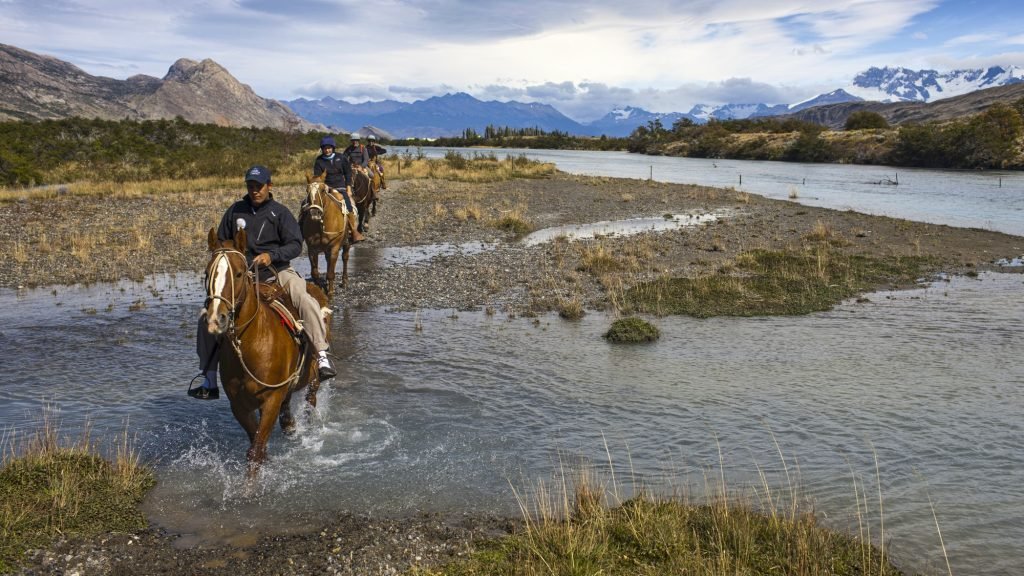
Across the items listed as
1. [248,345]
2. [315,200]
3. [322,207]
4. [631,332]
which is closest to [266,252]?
A: [248,345]

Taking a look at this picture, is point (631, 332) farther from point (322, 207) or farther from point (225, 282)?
point (225, 282)

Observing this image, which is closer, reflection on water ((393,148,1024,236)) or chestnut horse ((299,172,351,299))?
chestnut horse ((299,172,351,299))

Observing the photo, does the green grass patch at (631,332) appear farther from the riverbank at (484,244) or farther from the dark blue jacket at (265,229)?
the dark blue jacket at (265,229)

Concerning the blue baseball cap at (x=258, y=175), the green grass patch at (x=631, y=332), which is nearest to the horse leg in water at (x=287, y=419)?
the blue baseball cap at (x=258, y=175)

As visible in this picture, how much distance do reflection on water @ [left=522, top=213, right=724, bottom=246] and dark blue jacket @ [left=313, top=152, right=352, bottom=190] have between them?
812 cm

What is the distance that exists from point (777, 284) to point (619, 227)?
36.3 ft

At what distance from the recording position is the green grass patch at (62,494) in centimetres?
569

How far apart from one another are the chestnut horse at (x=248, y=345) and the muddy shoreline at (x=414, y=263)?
53.3 inches

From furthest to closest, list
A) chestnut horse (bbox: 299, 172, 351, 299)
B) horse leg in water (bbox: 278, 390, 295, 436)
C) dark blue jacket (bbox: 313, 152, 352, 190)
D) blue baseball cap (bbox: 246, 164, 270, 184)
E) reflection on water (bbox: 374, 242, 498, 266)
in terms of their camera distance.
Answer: reflection on water (bbox: 374, 242, 498, 266), dark blue jacket (bbox: 313, 152, 352, 190), chestnut horse (bbox: 299, 172, 351, 299), horse leg in water (bbox: 278, 390, 295, 436), blue baseball cap (bbox: 246, 164, 270, 184)

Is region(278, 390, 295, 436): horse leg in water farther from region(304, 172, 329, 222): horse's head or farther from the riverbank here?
region(304, 172, 329, 222): horse's head

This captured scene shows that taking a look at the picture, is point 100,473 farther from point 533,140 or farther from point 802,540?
point 533,140

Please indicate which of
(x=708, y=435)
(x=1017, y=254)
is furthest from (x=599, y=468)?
(x=1017, y=254)

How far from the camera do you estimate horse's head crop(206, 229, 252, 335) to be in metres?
5.48

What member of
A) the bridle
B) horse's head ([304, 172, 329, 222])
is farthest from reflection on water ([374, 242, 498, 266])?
horse's head ([304, 172, 329, 222])
